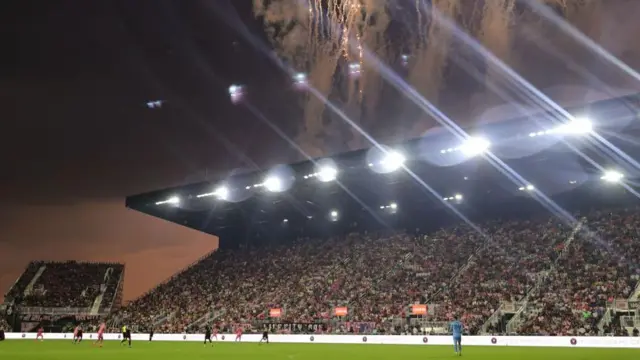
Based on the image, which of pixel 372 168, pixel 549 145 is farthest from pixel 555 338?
pixel 372 168

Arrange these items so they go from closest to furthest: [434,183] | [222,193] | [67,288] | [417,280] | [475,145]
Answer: [475,145] < [417,280] < [434,183] < [222,193] < [67,288]

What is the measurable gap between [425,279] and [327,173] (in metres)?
12.1

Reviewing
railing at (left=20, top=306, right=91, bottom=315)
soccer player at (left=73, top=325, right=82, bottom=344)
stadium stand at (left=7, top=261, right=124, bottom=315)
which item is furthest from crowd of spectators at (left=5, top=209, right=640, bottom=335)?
soccer player at (left=73, top=325, right=82, bottom=344)

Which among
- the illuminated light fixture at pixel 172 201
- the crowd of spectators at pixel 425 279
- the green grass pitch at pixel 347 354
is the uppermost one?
the illuminated light fixture at pixel 172 201

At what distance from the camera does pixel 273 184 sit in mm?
54969

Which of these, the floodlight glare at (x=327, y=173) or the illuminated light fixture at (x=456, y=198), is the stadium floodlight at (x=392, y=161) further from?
the illuminated light fixture at (x=456, y=198)

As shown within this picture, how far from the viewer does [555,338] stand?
108 ft

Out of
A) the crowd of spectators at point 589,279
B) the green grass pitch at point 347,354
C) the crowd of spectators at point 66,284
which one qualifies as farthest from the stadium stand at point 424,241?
the green grass pitch at point 347,354

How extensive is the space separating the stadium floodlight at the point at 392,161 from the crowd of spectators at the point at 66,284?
44.0 m

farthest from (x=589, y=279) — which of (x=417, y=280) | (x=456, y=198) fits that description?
(x=456, y=198)

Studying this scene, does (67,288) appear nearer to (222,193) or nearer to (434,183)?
(222,193)

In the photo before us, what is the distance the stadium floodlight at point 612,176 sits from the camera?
48.6 m

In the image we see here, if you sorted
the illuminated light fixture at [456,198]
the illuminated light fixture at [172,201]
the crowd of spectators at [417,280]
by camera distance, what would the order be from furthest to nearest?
1. the illuminated light fixture at [172,201]
2. the illuminated light fixture at [456,198]
3. the crowd of spectators at [417,280]

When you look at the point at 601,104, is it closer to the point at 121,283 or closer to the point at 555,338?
the point at 555,338
